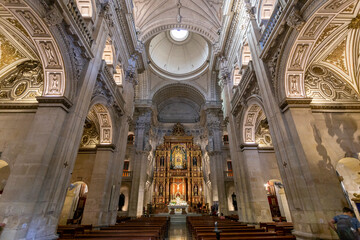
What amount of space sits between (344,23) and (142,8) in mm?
14740

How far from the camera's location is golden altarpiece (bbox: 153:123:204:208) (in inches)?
1005

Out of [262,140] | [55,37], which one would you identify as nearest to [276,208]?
[262,140]

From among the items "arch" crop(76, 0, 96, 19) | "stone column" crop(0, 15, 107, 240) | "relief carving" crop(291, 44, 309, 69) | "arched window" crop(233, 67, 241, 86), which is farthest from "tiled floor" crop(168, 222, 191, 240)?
"arch" crop(76, 0, 96, 19)

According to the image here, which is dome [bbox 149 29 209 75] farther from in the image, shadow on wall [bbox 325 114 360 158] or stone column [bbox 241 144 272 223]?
shadow on wall [bbox 325 114 360 158]

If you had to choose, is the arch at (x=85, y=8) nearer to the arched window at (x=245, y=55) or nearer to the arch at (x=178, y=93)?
the arched window at (x=245, y=55)

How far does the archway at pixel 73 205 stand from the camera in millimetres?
13895

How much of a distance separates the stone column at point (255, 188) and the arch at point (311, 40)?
517 cm

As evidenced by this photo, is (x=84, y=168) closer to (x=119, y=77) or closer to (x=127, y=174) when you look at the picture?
(x=127, y=174)

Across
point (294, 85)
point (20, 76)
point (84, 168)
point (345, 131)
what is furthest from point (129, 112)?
point (345, 131)

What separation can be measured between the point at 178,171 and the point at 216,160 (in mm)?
9028

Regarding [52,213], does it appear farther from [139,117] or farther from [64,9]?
[139,117]

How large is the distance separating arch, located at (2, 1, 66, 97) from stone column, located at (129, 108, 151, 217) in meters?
14.0

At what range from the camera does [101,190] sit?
9.98 m

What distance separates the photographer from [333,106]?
786 centimetres
